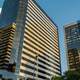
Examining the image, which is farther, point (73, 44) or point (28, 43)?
point (73, 44)

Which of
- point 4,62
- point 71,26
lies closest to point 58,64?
point 4,62

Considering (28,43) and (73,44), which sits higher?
(73,44)

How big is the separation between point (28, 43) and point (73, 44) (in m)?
83.7

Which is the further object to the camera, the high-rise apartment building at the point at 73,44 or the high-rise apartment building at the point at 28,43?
the high-rise apartment building at the point at 73,44

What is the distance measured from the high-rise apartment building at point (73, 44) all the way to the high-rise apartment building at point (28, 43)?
96.3 ft

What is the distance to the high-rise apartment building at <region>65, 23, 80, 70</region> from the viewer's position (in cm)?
13976

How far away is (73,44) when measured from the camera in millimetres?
157500

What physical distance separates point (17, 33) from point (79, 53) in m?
76.0

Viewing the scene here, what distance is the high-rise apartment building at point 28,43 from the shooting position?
238ft

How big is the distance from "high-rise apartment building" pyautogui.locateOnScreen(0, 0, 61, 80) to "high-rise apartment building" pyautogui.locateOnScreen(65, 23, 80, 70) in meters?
29.3

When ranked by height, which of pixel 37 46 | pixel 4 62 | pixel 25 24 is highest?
pixel 25 24

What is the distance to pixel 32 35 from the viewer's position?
87.2 m

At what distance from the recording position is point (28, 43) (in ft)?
266

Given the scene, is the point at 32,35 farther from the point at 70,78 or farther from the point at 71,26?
the point at 71,26
